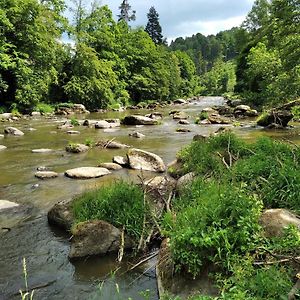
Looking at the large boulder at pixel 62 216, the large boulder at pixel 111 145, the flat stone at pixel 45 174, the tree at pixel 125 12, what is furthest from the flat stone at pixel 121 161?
the tree at pixel 125 12

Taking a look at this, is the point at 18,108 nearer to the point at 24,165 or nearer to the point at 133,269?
the point at 24,165

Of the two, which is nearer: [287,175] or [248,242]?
[248,242]

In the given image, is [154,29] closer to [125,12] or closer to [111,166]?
[125,12]

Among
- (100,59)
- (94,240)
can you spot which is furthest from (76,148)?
(100,59)

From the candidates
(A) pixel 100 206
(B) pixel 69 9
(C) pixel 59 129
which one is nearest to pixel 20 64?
(C) pixel 59 129

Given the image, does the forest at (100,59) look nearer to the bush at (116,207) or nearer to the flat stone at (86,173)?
the flat stone at (86,173)

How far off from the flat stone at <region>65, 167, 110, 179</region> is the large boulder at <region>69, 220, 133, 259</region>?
4.58 m

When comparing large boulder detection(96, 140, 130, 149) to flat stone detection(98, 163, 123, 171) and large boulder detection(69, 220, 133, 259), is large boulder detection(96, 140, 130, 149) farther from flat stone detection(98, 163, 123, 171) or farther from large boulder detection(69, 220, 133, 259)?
large boulder detection(69, 220, 133, 259)

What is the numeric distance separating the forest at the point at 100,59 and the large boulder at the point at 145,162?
1163 centimetres

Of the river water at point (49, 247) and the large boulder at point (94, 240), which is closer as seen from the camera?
the river water at point (49, 247)

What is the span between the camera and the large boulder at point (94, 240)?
19.1 feet

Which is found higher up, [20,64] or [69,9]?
[69,9]

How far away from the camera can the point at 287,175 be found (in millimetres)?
6109

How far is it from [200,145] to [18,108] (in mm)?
24806
